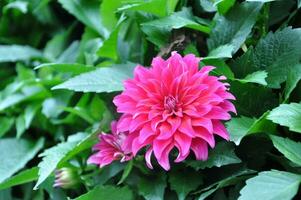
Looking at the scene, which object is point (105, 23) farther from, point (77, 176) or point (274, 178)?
point (274, 178)

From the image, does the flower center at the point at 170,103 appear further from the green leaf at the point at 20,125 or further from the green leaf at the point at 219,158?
the green leaf at the point at 20,125

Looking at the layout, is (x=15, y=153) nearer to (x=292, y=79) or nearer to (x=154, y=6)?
(x=154, y=6)

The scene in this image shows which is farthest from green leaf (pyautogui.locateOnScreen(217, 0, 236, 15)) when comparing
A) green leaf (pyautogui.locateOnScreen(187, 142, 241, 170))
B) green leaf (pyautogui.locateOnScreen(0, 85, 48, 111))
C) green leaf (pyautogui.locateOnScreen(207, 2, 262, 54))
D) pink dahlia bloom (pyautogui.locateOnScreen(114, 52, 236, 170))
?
green leaf (pyautogui.locateOnScreen(0, 85, 48, 111))

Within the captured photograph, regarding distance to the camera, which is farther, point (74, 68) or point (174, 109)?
point (74, 68)

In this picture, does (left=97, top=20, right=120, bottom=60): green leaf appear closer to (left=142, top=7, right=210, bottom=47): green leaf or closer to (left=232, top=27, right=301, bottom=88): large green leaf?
(left=142, top=7, right=210, bottom=47): green leaf

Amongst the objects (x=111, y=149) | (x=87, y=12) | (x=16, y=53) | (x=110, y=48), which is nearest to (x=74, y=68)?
(x=110, y=48)

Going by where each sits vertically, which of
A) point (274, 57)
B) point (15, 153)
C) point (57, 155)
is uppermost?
point (274, 57)

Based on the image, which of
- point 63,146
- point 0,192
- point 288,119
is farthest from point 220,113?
point 0,192
